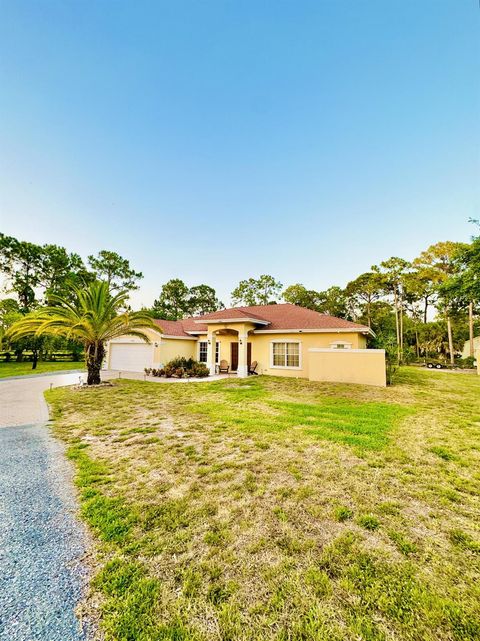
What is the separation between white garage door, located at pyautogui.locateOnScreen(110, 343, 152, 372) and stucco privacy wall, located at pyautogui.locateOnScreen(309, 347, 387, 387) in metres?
13.1

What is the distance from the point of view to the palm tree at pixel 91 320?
1281 centimetres

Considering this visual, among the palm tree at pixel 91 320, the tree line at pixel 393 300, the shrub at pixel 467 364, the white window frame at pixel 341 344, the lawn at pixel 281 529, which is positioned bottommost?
the shrub at pixel 467 364

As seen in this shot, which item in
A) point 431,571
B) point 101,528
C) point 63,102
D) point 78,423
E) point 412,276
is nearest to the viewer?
point 431,571

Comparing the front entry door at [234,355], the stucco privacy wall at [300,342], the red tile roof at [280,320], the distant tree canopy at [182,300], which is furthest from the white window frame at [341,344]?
the distant tree canopy at [182,300]

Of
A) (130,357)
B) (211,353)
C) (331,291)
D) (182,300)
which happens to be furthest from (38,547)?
(182,300)

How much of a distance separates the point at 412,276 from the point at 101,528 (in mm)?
40302

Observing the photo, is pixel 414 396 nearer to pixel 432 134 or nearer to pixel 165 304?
pixel 432 134

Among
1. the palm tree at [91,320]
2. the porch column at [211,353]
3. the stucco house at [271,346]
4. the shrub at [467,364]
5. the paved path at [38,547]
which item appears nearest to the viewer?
the paved path at [38,547]

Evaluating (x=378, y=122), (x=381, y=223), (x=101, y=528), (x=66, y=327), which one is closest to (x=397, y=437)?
(x=101, y=528)

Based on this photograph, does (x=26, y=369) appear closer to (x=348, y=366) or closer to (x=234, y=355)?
(x=234, y=355)

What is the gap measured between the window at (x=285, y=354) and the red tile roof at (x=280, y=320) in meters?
1.22

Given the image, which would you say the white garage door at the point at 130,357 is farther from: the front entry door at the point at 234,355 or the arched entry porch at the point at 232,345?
the front entry door at the point at 234,355

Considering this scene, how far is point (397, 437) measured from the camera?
6211 millimetres

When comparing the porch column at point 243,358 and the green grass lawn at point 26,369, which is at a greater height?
the porch column at point 243,358
